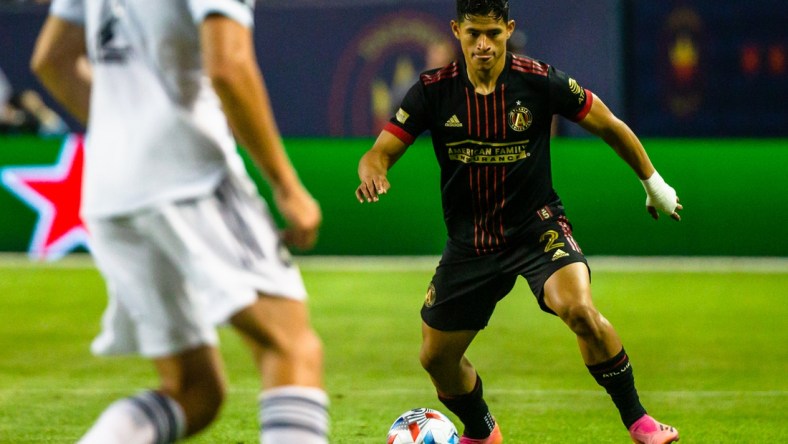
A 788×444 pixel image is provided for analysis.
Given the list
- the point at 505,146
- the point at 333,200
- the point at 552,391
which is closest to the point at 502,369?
the point at 552,391

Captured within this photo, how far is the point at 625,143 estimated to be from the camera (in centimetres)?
548

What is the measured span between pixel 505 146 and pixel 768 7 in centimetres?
1012

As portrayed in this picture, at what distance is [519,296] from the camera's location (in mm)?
10633

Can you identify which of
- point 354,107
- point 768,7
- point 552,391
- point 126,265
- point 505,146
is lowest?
point 354,107

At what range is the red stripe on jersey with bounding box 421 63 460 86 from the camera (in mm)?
5641

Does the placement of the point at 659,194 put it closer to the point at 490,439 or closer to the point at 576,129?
the point at 490,439

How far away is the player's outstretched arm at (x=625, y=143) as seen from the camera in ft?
17.9

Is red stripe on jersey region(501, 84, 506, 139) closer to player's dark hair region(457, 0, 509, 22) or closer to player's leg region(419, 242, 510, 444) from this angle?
player's dark hair region(457, 0, 509, 22)

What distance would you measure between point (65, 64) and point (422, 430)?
7.95 ft

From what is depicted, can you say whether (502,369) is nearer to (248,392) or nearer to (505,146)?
(248,392)

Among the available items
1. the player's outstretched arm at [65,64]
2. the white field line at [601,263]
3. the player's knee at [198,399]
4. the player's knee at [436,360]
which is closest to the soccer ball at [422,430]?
the player's knee at [436,360]

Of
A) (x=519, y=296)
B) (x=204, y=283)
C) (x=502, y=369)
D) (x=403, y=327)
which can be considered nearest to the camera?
(x=204, y=283)

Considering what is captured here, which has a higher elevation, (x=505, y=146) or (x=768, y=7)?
(x=505, y=146)

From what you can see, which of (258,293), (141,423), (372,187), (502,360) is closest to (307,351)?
(258,293)
